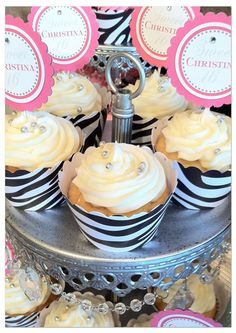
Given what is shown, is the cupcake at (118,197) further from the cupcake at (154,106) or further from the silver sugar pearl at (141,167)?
the cupcake at (154,106)

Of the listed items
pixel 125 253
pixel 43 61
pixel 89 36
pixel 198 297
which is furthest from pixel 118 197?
pixel 198 297

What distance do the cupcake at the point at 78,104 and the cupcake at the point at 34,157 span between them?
16cm

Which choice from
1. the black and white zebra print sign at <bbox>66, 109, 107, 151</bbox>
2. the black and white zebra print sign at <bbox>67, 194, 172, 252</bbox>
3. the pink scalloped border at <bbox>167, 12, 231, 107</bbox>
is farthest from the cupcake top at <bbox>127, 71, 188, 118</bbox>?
the black and white zebra print sign at <bbox>67, 194, 172, 252</bbox>

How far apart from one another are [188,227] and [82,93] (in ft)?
1.91

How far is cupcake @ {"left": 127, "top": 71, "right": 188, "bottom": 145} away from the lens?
141 cm

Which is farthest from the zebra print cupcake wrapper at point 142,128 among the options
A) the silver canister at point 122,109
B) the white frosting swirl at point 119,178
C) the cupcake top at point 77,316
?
the cupcake top at point 77,316

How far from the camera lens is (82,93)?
1417 millimetres

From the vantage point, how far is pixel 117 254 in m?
1.05

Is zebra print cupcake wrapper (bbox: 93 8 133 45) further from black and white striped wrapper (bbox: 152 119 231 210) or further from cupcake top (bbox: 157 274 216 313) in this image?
cupcake top (bbox: 157 274 216 313)

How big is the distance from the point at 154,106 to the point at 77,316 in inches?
28.8

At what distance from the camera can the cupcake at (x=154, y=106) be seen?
1.41 metres

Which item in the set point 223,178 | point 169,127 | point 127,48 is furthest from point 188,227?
point 127,48

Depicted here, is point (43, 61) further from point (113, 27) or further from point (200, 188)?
point (113, 27)

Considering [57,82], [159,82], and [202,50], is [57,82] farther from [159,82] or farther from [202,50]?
[202,50]
